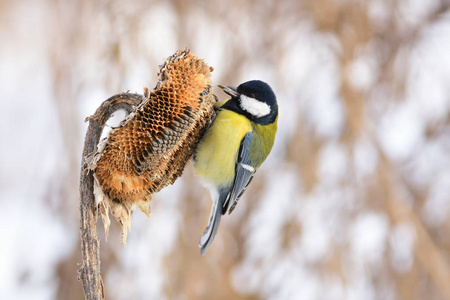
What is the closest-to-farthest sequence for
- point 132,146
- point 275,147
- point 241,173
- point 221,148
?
point 132,146 < point 221,148 < point 241,173 < point 275,147

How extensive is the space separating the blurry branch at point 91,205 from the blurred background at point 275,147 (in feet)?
4.58

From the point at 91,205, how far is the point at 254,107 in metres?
0.67

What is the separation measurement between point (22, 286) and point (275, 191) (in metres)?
1.51

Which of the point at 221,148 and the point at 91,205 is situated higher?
the point at 221,148

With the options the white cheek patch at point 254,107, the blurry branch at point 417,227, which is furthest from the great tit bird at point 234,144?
the blurry branch at point 417,227

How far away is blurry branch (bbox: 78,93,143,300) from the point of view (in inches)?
33.9

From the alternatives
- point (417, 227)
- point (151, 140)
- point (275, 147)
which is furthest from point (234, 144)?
point (417, 227)

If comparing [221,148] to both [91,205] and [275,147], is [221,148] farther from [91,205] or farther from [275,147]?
[275,147]

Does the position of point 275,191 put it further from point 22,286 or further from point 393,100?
point 22,286

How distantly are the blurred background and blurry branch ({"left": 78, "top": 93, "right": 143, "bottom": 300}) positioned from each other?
1397 millimetres

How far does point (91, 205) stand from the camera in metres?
0.89

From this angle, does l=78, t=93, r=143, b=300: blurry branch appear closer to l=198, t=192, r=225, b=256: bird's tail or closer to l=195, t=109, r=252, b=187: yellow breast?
l=195, t=109, r=252, b=187: yellow breast

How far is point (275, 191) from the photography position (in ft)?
9.14

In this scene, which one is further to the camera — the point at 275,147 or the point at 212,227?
the point at 275,147
